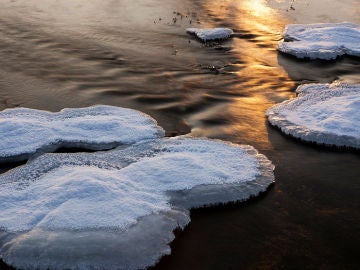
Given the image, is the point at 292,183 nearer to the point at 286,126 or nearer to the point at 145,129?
the point at 286,126

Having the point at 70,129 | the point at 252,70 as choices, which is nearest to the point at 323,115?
the point at 252,70

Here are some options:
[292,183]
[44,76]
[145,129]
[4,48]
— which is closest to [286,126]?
[292,183]

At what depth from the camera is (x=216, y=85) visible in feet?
25.3

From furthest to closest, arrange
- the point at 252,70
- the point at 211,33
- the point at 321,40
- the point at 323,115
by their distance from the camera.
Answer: the point at 211,33
the point at 321,40
the point at 252,70
the point at 323,115

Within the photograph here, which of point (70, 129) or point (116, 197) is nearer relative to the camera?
point (116, 197)

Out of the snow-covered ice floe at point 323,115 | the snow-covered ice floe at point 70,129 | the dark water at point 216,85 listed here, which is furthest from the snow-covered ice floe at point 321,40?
the snow-covered ice floe at point 70,129

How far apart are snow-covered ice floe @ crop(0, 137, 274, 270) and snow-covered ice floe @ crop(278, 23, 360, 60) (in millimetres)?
4357

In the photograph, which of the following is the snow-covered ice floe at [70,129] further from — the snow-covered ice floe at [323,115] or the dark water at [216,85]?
the snow-covered ice floe at [323,115]

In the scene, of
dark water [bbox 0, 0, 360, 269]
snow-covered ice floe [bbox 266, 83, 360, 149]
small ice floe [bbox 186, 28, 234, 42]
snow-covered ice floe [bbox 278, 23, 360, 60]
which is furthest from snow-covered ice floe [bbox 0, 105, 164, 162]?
snow-covered ice floe [bbox 278, 23, 360, 60]

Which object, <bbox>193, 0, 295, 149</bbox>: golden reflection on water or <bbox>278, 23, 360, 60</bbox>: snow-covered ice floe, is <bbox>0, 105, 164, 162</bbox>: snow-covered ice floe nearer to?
<bbox>193, 0, 295, 149</bbox>: golden reflection on water

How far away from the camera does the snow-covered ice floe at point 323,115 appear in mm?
6016

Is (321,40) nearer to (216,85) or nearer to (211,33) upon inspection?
(211,33)

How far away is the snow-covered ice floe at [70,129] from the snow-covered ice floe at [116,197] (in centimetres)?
25

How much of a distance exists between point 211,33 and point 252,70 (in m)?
2.12
